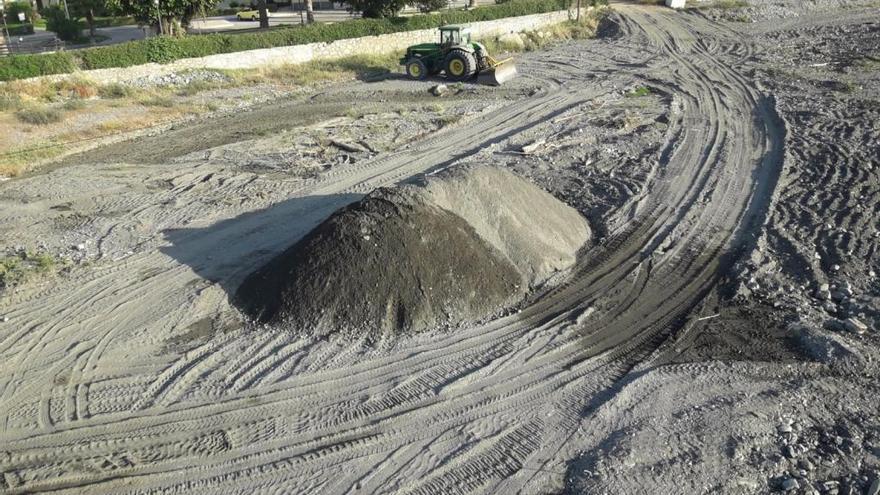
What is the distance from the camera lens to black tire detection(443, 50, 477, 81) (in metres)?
26.9

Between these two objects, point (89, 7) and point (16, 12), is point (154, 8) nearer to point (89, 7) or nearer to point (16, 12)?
point (89, 7)

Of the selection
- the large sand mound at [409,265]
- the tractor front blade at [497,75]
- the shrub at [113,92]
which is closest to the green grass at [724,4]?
the tractor front blade at [497,75]

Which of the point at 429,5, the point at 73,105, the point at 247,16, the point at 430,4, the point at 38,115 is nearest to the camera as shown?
the point at 38,115

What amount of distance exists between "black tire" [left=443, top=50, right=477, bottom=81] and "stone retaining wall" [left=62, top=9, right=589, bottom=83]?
25.4 feet

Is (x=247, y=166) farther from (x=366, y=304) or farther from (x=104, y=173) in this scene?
(x=366, y=304)

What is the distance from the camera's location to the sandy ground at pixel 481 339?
320 inches

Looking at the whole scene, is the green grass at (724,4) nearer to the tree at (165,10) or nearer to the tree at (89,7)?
the tree at (165,10)

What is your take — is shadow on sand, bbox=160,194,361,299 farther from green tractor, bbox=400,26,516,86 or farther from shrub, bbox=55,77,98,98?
shrub, bbox=55,77,98,98

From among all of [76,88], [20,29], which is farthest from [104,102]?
[20,29]

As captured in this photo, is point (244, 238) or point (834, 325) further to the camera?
point (244, 238)

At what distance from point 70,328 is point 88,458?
356cm

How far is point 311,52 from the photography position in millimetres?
32219

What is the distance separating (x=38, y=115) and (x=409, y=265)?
17.3m

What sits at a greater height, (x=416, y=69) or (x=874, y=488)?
(x=416, y=69)
